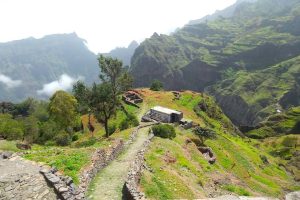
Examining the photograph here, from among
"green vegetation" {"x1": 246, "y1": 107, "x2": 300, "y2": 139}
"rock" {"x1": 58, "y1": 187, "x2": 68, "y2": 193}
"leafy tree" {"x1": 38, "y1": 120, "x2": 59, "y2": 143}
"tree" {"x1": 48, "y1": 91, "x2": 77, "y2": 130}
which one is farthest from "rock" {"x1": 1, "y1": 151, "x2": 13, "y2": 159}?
"green vegetation" {"x1": 246, "y1": 107, "x2": 300, "y2": 139}

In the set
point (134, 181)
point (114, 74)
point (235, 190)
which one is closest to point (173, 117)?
point (114, 74)

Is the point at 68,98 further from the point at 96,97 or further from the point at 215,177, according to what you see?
the point at 215,177

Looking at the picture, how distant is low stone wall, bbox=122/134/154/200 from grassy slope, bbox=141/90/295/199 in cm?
74

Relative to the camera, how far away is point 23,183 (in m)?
29.1

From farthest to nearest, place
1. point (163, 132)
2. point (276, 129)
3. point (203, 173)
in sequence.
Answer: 1. point (276, 129)
2. point (163, 132)
3. point (203, 173)

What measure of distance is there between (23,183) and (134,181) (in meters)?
8.66

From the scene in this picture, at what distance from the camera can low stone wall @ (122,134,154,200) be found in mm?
26906

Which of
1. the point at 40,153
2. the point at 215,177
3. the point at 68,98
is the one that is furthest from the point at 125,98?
the point at 40,153

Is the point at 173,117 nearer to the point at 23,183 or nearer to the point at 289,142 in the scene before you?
the point at 23,183

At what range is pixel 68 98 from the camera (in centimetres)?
8969

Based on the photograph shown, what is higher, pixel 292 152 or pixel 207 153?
pixel 207 153

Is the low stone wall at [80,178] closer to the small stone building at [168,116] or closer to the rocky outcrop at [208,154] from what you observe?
the rocky outcrop at [208,154]

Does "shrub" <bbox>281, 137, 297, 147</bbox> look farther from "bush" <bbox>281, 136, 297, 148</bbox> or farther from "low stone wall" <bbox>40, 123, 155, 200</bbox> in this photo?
"low stone wall" <bbox>40, 123, 155, 200</bbox>

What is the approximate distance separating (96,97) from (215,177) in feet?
93.6
